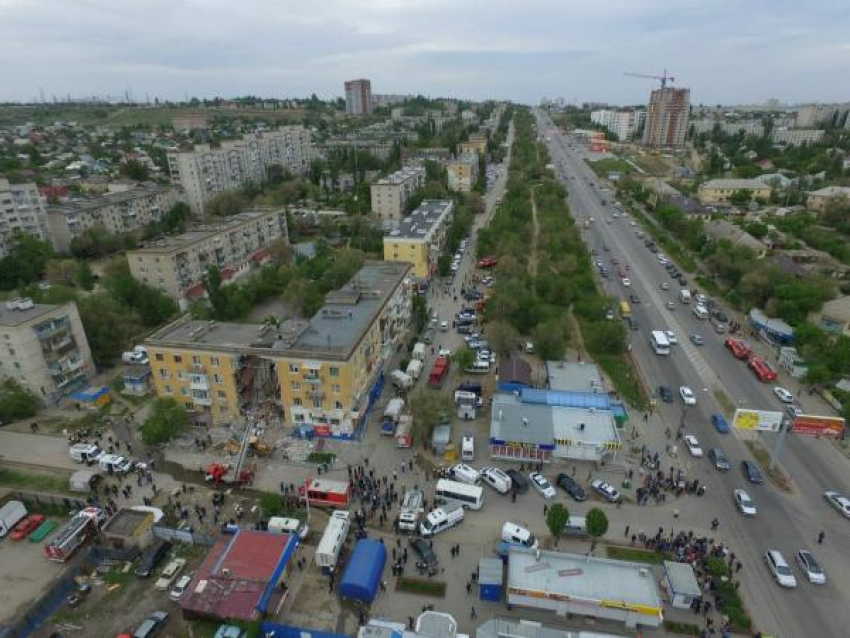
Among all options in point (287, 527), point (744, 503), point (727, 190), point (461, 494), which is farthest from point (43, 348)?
point (727, 190)

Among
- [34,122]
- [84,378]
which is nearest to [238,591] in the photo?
[84,378]

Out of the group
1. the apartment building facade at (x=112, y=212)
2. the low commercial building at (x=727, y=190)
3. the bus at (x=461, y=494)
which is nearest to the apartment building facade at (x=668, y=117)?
the low commercial building at (x=727, y=190)

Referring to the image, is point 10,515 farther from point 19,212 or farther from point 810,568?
point 19,212

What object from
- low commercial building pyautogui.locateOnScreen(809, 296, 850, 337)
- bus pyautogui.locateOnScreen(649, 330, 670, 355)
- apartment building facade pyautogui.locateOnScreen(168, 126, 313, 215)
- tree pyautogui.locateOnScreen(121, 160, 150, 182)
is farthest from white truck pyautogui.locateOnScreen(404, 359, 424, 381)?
tree pyautogui.locateOnScreen(121, 160, 150, 182)

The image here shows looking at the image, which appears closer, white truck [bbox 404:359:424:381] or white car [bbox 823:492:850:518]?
white car [bbox 823:492:850:518]

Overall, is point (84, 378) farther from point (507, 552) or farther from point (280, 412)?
point (507, 552)

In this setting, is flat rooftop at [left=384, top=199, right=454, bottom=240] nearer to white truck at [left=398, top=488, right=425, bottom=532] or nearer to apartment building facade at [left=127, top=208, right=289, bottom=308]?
apartment building facade at [left=127, top=208, right=289, bottom=308]
